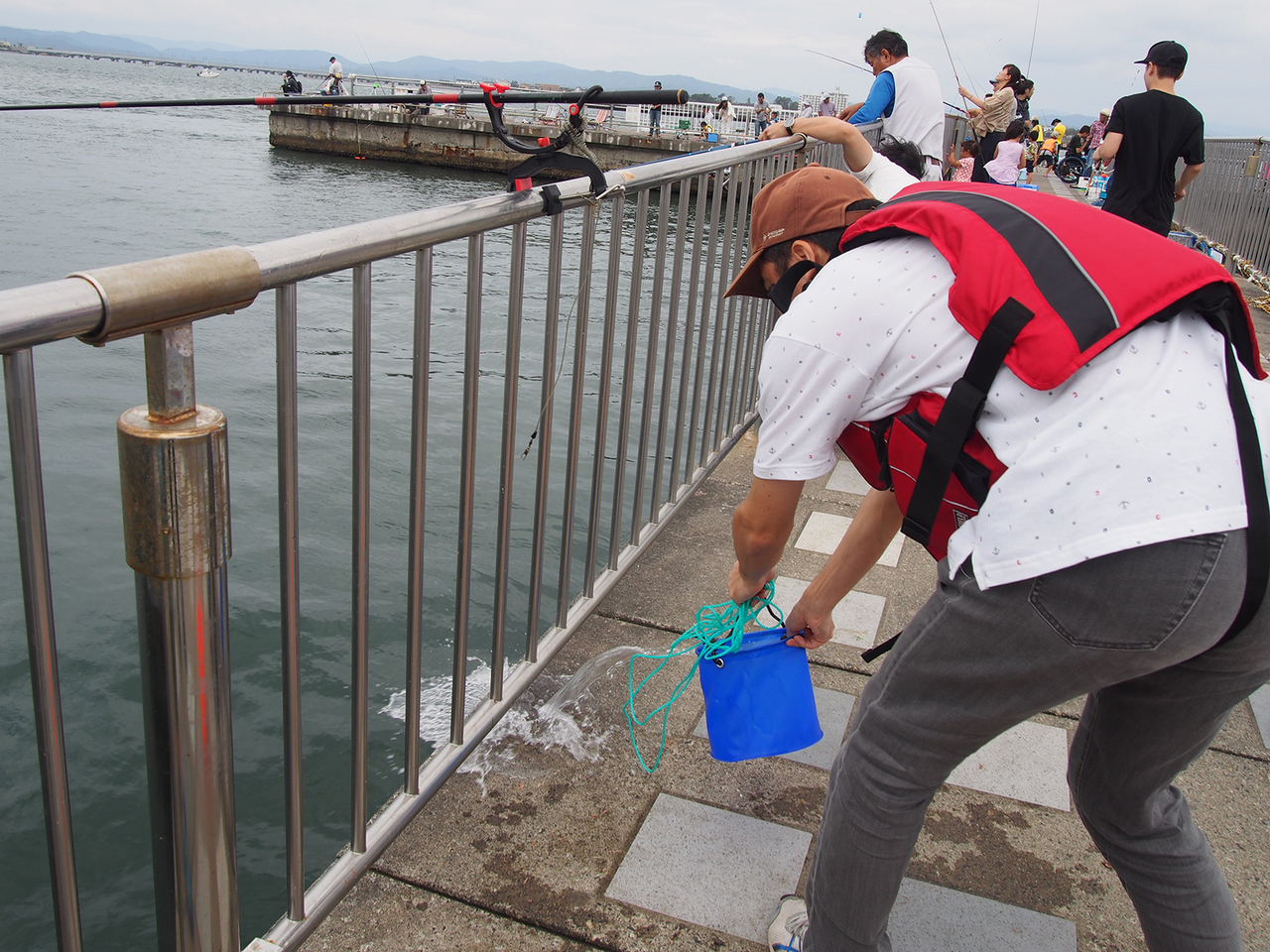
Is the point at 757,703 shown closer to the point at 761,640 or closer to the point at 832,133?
the point at 761,640

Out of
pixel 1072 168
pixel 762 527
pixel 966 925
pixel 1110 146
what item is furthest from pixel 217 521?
pixel 1072 168

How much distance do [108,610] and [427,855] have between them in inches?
110

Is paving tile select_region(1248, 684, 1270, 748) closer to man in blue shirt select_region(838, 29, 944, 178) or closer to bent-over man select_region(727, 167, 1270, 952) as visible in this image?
bent-over man select_region(727, 167, 1270, 952)

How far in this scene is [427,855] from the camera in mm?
2004

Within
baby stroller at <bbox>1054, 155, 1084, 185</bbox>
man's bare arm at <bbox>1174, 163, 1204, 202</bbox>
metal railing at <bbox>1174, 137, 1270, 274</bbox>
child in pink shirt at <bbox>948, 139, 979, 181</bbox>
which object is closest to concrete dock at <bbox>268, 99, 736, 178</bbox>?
baby stroller at <bbox>1054, 155, 1084, 185</bbox>

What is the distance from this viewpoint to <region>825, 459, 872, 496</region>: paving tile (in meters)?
4.08

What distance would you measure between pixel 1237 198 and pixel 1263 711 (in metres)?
10.4

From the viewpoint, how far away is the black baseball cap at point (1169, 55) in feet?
19.7

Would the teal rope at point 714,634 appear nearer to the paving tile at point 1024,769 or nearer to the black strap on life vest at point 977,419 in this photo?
Answer: the paving tile at point 1024,769

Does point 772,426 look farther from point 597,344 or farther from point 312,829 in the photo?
point 597,344

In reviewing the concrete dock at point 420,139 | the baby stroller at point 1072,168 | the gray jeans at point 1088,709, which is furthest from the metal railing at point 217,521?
the concrete dock at point 420,139

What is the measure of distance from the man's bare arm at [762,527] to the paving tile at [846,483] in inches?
87.1

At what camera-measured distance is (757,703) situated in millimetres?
2127

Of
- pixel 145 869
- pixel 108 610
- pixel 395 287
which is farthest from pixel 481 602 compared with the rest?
pixel 395 287
